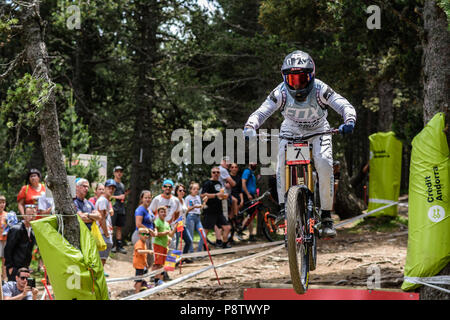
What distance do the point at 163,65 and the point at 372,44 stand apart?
28.8 ft

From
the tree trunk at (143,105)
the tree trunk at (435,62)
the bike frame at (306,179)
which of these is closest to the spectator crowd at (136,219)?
the tree trunk at (435,62)

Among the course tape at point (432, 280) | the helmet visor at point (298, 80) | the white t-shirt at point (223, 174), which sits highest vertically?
the helmet visor at point (298, 80)

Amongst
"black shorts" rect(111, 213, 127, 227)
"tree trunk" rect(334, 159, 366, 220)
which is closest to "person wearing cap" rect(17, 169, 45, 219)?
"black shorts" rect(111, 213, 127, 227)

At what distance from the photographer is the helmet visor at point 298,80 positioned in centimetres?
512

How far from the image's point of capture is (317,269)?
11312 millimetres

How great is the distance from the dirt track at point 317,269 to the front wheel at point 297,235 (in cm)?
395

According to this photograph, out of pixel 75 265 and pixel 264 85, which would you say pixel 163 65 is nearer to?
pixel 264 85

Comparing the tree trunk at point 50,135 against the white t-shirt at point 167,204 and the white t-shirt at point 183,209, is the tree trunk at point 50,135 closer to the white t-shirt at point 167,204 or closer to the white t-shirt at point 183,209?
the white t-shirt at point 167,204

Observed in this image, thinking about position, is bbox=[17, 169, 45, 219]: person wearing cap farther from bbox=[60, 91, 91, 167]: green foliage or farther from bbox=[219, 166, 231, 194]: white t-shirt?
bbox=[219, 166, 231, 194]: white t-shirt

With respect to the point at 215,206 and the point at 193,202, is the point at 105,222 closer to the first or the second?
the point at 193,202

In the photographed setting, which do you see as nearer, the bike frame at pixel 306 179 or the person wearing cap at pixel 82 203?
the bike frame at pixel 306 179

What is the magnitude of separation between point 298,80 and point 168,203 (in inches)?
256

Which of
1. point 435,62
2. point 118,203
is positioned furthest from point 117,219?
point 435,62
